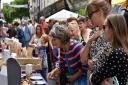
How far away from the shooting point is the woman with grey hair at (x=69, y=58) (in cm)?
546

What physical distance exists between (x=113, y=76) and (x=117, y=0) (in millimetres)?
5655

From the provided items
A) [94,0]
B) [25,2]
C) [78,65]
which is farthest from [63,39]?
[25,2]

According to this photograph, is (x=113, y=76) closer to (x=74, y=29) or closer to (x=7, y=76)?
(x=7, y=76)

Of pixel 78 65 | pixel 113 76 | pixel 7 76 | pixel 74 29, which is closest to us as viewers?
pixel 113 76

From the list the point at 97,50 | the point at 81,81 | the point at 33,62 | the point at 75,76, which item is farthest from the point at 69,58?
the point at 33,62

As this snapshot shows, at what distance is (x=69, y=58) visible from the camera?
5.48 m

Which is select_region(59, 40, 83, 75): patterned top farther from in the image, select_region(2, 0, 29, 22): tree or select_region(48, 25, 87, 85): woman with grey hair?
select_region(2, 0, 29, 22): tree

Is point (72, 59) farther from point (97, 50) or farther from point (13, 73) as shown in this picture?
point (13, 73)

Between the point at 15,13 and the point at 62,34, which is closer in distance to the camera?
the point at 62,34

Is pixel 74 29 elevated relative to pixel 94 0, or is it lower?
lower

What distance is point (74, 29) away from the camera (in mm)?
7875

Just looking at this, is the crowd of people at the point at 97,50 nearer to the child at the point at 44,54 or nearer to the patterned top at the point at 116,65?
the patterned top at the point at 116,65

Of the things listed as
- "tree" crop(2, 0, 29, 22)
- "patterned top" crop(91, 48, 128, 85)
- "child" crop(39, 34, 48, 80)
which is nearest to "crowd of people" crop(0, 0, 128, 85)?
"patterned top" crop(91, 48, 128, 85)

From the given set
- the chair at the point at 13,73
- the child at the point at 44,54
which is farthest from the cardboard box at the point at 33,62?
the chair at the point at 13,73
